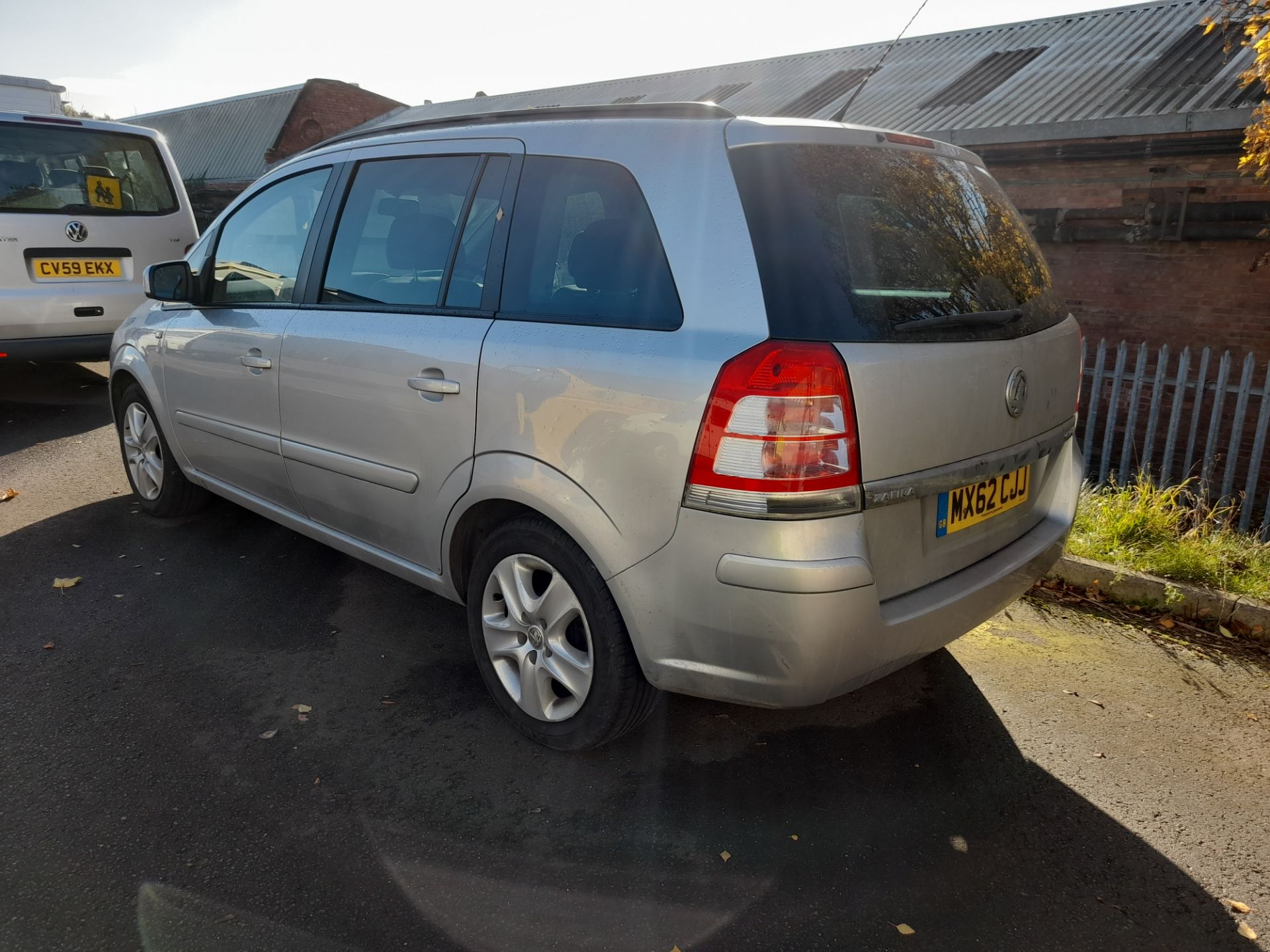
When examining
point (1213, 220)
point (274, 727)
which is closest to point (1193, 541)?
point (274, 727)

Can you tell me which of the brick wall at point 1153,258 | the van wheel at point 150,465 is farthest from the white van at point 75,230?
the brick wall at point 1153,258

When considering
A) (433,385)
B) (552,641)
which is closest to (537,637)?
(552,641)

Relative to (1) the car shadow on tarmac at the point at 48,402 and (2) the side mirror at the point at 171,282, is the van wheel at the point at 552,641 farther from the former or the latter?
(1) the car shadow on tarmac at the point at 48,402

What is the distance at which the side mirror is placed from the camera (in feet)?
14.2

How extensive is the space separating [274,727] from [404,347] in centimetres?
132

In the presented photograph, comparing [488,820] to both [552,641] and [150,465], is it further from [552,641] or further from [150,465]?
[150,465]

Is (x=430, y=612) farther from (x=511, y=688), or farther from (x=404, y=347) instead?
(x=404, y=347)

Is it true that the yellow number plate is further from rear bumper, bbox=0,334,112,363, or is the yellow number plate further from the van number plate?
the van number plate

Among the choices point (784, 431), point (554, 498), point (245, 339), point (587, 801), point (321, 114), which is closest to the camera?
point (784, 431)

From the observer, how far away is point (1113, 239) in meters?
10.7

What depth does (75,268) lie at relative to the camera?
7.29m

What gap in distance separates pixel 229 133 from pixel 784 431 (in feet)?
103

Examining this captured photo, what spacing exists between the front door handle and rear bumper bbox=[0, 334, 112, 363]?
4.98 m

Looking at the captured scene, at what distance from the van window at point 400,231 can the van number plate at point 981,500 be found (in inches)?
61.7
